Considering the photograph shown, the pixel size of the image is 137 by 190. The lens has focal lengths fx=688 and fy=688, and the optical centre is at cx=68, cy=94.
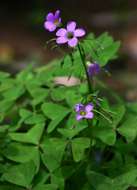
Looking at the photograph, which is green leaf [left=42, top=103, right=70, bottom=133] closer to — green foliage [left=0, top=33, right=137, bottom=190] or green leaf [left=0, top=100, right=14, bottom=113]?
green foliage [left=0, top=33, right=137, bottom=190]

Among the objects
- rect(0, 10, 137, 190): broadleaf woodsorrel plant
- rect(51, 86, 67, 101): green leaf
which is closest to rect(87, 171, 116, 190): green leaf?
rect(0, 10, 137, 190): broadleaf woodsorrel plant

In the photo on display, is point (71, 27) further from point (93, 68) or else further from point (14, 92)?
point (14, 92)

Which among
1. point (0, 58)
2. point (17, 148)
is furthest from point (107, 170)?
point (0, 58)

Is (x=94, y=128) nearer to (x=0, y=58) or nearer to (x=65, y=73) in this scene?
(x=65, y=73)

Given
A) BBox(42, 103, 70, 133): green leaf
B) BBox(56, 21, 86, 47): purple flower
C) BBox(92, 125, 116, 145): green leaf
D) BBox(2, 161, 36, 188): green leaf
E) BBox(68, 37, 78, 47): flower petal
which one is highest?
BBox(56, 21, 86, 47): purple flower

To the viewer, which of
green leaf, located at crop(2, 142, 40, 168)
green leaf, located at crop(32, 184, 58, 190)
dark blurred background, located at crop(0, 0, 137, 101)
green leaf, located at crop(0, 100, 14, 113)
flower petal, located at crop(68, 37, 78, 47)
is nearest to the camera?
flower petal, located at crop(68, 37, 78, 47)

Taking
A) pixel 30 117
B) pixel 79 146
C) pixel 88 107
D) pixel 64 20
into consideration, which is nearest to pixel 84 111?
pixel 88 107
